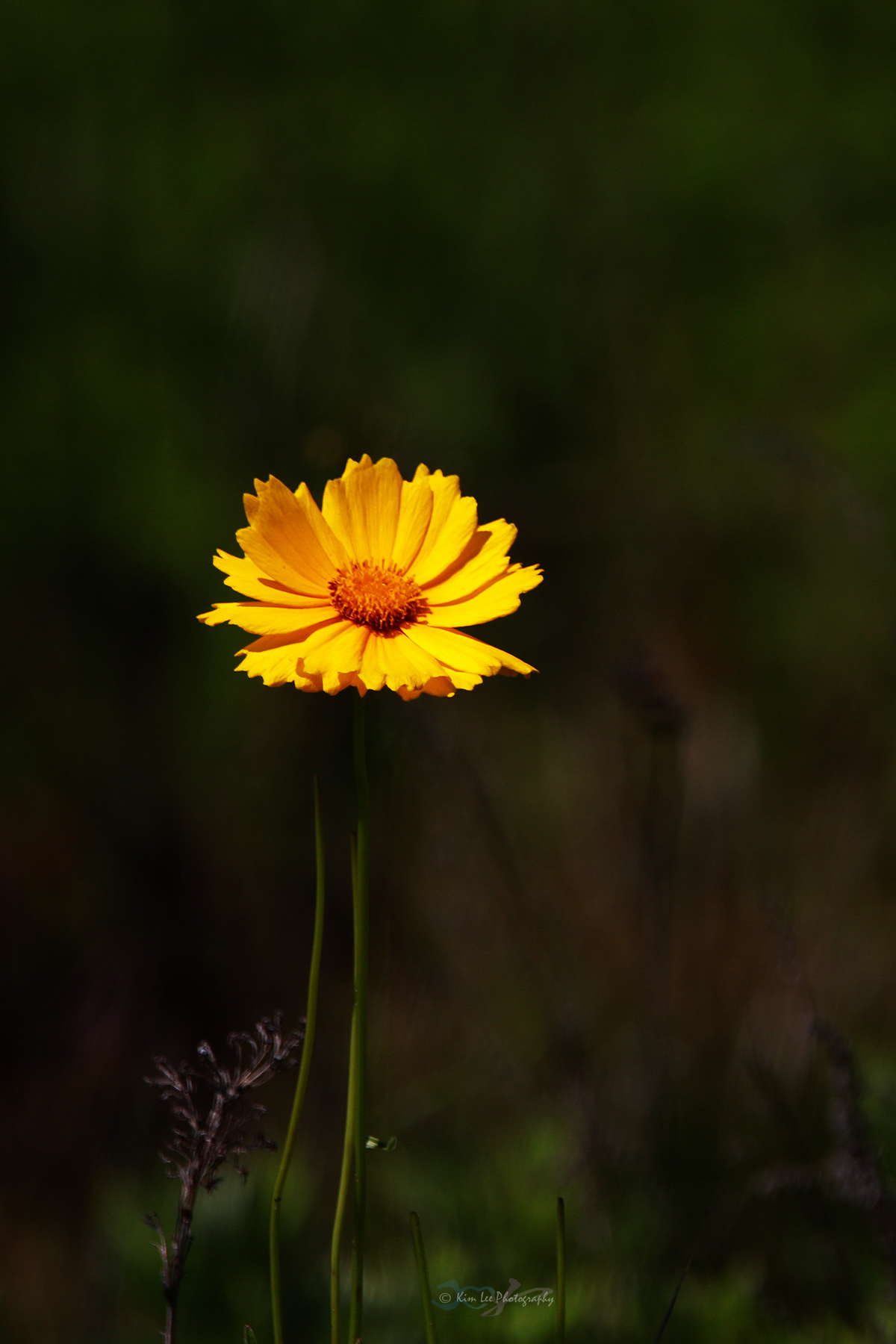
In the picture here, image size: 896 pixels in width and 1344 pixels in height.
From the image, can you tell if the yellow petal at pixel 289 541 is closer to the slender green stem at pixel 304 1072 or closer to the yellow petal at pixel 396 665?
the yellow petal at pixel 396 665

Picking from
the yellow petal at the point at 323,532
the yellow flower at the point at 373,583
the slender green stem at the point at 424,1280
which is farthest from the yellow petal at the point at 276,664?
the slender green stem at the point at 424,1280

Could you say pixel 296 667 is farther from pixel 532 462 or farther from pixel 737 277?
pixel 737 277

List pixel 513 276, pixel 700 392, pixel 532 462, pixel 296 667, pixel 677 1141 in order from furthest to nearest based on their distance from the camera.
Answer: pixel 700 392 → pixel 532 462 → pixel 513 276 → pixel 677 1141 → pixel 296 667

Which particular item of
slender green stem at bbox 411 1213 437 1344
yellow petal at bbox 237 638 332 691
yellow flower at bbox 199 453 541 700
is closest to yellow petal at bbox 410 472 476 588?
yellow flower at bbox 199 453 541 700

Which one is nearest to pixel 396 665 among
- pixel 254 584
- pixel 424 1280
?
pixel 254 584

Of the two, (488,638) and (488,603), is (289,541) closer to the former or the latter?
(488,603)

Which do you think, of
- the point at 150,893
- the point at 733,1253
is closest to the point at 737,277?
the point at 150,893

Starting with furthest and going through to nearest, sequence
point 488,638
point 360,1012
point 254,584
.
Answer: point 488,638
point 254,584
point 360,1012
